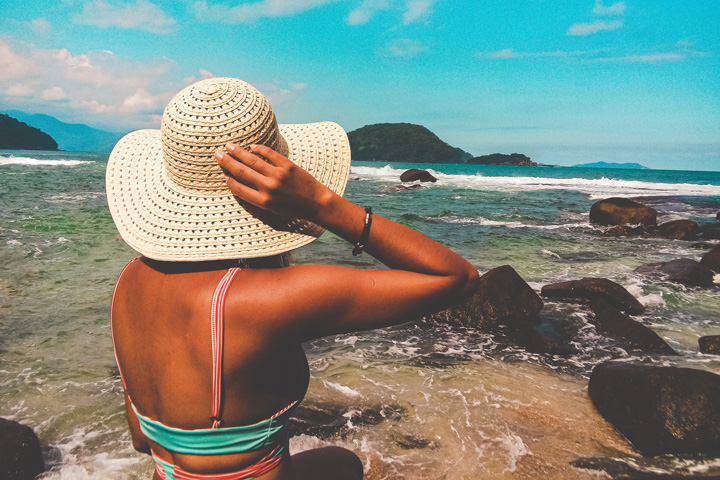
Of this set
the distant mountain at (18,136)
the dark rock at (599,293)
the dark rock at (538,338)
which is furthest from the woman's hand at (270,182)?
the distant mountain at (18,136)

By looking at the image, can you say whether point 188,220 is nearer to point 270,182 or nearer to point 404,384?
point 270,182

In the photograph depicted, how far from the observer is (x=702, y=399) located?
3.09m

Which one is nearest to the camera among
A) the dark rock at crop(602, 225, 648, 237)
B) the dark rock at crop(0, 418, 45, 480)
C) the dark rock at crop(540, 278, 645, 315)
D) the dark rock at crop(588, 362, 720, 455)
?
the dark rock at crop(0, 418, 45, 480)

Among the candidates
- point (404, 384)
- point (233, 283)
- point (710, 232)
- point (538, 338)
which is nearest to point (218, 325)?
point (233, 283)

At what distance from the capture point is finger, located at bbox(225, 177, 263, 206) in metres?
1.11

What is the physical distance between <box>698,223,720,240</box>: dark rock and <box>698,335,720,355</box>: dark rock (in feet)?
35.9

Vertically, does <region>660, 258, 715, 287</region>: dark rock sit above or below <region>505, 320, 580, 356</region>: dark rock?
above

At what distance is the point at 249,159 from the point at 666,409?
352 cm

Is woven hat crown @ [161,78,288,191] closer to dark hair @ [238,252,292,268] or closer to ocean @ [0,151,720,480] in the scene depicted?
dark hair @ [238,252,292,268]

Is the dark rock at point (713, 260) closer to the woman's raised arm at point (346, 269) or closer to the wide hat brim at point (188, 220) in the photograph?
the woman's raised arm at point (346, 269)

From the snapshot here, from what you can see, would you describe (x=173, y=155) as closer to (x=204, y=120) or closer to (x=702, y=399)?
(x=204, y=120)

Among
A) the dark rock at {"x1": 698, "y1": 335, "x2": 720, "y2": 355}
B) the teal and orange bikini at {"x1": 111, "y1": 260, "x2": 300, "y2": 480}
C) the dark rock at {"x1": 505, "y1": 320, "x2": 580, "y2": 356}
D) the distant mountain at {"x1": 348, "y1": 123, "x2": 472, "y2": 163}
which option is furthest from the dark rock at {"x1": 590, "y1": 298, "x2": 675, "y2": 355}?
the distant mountain at {"x1": 348, "y1": 123, "x2": 472, "y2": 163}

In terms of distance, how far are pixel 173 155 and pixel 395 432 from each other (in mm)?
2887

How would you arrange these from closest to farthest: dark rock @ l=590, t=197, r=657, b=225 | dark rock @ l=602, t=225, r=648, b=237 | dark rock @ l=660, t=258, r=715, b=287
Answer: dark rock @ l=660, t=258, r=715, b=287, dark rock @ l=602, t=225, r=648, b=237, dark rock @ l=590, t=197, r=657, b=225
